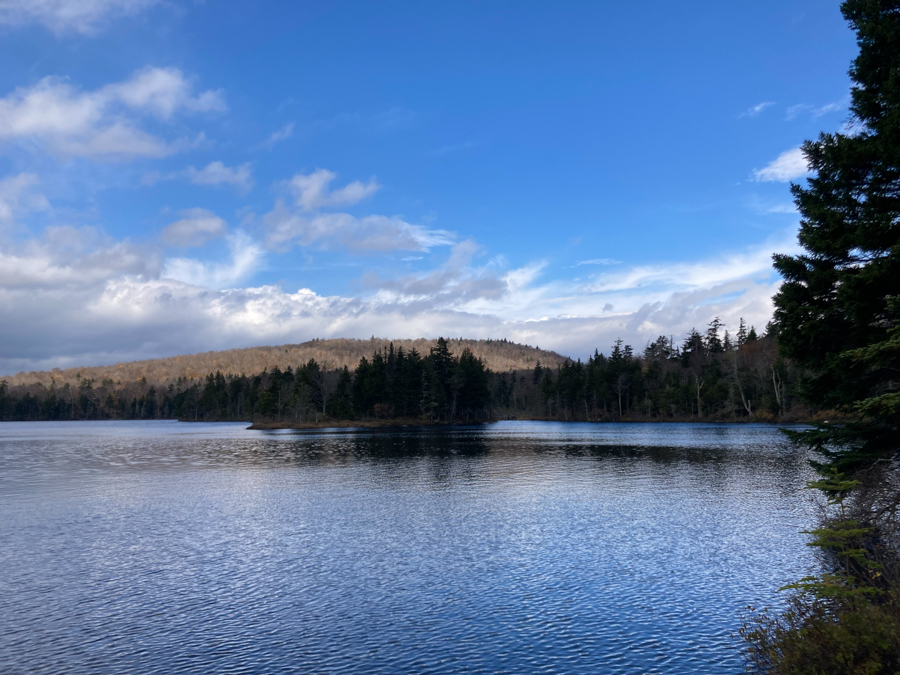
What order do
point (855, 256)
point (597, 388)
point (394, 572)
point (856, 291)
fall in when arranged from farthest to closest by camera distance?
1. point (597, 388)
2. point (394, 572)
3. point (855, 256)
4. point (856, 291)

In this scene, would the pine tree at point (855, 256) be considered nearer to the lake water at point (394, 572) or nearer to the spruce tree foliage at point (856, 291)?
the spruce tree foliage at point (856, 291)

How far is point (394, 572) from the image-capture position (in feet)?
69.8

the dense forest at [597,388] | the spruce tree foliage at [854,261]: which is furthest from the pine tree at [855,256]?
the dense forest at [597,388]

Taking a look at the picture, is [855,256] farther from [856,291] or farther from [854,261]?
[856,291]

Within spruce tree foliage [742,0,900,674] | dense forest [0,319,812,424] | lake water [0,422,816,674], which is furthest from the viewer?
dense forest [0,319,812,424]

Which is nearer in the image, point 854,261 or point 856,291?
point 856,291

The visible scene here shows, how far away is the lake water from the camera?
14609 mm

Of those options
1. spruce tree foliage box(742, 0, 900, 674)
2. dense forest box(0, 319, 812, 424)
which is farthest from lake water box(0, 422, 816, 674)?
dense forest box(0, 319, 812, 424)

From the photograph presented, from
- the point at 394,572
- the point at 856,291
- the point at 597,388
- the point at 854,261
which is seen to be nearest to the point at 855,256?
the point at 854,261

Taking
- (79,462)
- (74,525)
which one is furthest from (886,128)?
(79,462)

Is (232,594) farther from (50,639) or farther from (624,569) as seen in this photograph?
(624,569)

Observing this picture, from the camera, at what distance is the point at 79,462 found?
208ft

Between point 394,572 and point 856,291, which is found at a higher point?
point 856,291

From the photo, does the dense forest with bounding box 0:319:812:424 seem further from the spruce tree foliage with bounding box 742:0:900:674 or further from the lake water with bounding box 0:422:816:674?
the spruce tree foliage with bounding box 742:0:900:674
